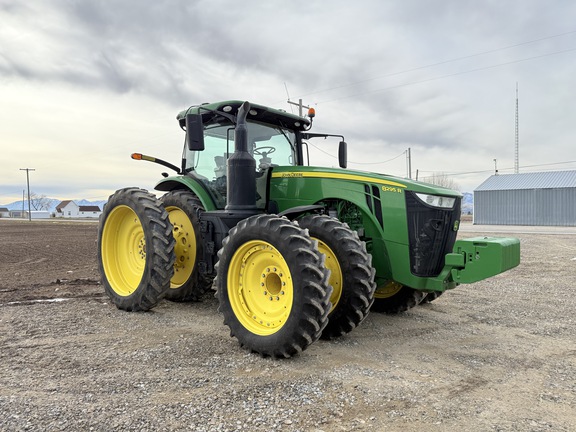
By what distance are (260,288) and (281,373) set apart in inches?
37.3

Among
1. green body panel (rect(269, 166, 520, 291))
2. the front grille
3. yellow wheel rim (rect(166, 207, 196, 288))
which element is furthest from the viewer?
yellow wheel rim (rect(166, 207, 196, 288))

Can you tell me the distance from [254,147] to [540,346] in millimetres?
3998

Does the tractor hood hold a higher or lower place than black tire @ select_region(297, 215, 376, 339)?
higher

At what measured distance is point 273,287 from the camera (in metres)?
4.31

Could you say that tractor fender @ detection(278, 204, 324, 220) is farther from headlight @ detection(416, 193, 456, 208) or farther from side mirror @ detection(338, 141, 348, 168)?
side mirror @ detection(338, 141, 348, 168)

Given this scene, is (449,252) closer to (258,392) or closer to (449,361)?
(449,361)

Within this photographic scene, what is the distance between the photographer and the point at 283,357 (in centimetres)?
394

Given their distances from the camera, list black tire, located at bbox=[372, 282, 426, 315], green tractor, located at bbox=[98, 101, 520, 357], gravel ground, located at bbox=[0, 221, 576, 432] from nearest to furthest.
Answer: gravel ground, located at bbox=[0, 221, 576, 432] → green tractor, located at bbox=[98, 101, 520, 357] → black tire, located at bbox=[372, 282, 426, 315]

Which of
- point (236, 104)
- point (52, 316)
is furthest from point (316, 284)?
point (52, 316)

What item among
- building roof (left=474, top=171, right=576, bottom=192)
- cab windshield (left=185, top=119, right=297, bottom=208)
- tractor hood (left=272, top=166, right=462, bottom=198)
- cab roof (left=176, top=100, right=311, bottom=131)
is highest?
building roof (left=474, top=171, right=576, bottom=192)

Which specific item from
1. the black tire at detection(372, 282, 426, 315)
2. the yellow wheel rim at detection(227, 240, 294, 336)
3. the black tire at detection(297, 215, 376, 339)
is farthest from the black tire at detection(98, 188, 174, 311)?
the black tire at detection(372, 282, 426, 315)

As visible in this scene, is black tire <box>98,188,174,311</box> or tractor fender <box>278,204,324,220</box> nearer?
tractor fender <box>278,204,324,220</box>

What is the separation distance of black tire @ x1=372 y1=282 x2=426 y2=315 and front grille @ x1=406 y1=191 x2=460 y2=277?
1.02 m

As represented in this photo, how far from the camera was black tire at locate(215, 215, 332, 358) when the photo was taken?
3.79m
